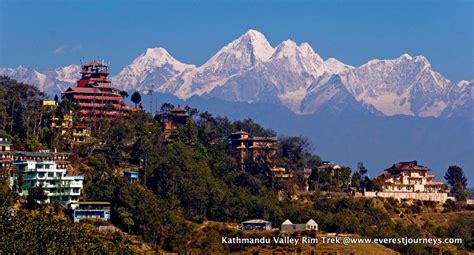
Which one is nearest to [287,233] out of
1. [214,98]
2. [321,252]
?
[321,252]

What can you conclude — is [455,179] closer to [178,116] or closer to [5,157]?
[178,116]

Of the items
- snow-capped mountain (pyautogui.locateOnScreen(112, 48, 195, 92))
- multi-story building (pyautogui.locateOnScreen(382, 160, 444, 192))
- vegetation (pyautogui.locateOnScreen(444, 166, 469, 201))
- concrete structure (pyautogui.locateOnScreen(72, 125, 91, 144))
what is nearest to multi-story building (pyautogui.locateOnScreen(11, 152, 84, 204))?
concrete structure (pyautogui.locateOnScreen(72, 125, 91, 144))

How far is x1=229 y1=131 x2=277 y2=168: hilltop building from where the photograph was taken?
81312mm

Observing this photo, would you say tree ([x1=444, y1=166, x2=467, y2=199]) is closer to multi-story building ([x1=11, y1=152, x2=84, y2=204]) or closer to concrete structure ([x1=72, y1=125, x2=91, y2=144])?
concrete structure ([x1=72, y1=125, x2=91, y2=144])

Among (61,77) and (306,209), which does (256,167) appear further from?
(61,77)

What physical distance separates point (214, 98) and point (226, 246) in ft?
398

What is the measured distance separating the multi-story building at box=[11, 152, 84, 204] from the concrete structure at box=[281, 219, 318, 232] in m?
12.2

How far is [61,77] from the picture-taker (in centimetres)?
16812

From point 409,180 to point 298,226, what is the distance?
52.8 feet

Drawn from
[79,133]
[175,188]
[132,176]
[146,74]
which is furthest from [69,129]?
[146,74]

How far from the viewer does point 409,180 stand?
83.6 metres

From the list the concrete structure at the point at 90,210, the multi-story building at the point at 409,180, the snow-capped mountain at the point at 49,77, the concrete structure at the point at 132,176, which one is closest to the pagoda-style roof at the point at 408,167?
the multi-story building at the point at 409,180

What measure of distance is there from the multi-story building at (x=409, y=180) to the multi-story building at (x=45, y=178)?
2469 cm

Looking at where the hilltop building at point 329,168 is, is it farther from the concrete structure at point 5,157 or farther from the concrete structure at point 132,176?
the concrete structure at point 5,157
